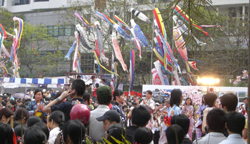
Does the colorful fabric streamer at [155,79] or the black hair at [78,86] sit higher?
the black hair at [78,86]

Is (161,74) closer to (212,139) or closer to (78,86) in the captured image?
(78,86)

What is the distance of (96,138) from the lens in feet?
10.4

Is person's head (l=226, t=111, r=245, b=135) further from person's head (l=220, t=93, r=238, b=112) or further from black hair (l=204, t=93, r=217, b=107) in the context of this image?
black hair (l=204, t=93, r=217, b=107)

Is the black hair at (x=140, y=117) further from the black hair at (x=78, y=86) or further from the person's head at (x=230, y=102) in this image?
the person's head at (x=230, y=102)

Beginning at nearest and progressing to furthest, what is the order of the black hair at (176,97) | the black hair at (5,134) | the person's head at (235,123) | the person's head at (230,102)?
the black hair at (5,134)
the person's head at (235,123)
the person's head at (230,102)
the black hair at (176,97)

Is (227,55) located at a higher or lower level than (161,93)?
higher

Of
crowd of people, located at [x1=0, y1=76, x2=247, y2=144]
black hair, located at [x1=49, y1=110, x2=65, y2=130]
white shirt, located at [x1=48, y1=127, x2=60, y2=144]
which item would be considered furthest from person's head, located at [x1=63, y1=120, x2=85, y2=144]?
black hair, located at [x1=49, y1=110, x2=65, y2=130]

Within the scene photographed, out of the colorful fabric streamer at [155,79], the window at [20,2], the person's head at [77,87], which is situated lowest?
the colorful fabric streamer at [155,79]

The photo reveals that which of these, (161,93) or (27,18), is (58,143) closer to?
(161,93)

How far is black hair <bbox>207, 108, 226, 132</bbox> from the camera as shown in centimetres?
301

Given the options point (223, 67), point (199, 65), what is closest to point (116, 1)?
point (199, 65)

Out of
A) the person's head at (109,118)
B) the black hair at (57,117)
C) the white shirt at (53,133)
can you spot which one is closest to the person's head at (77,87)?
the black hair at (57,117)

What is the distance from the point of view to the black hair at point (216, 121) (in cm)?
301

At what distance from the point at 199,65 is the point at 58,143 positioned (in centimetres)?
2092
